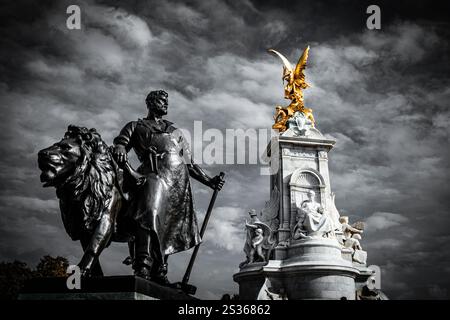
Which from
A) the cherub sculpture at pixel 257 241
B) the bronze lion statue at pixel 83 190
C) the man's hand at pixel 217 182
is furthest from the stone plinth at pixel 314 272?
the bronze lion statue at pixel 83 190

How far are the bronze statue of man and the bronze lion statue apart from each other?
385 mm

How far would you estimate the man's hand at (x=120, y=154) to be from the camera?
5.60m

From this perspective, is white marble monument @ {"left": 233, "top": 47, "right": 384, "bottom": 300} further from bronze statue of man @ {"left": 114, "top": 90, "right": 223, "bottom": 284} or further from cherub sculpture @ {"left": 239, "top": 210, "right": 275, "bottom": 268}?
bronze statue of man @ {"left": 114, "top": 90, "right": 223, "bottom": 284}

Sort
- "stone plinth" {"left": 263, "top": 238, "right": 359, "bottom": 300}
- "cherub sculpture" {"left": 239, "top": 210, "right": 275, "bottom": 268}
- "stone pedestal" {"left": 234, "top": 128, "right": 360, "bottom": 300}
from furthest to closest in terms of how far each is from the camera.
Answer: "cherub sculpture" {"left": 239, "top": 210, "right": 275, "bottom": 268}, "stone pedestal" {"left": 234, "top": 128, "right": 360, "bottom": 300}, "stone plinth" {"left": 263, "top": 238, "right": 359, "bottom": 300}

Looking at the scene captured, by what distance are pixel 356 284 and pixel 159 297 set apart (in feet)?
52.5

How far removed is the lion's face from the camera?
479cm

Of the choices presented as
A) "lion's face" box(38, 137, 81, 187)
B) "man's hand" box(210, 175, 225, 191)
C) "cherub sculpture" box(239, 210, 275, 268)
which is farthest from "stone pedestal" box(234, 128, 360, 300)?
"lion's face" box(38, 137, 81, 187)

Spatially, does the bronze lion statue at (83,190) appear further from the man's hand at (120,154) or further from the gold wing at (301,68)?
the gold wing at (301,68)

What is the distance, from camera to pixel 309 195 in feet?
66.0

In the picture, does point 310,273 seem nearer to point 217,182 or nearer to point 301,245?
point 301,245

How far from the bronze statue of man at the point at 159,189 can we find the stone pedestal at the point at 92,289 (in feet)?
2.51

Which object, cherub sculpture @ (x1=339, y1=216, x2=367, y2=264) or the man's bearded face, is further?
cherub sculpture @ (x1=339, y1=216, x2=367, y2=264)

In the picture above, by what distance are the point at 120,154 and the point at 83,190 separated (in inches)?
32.2
